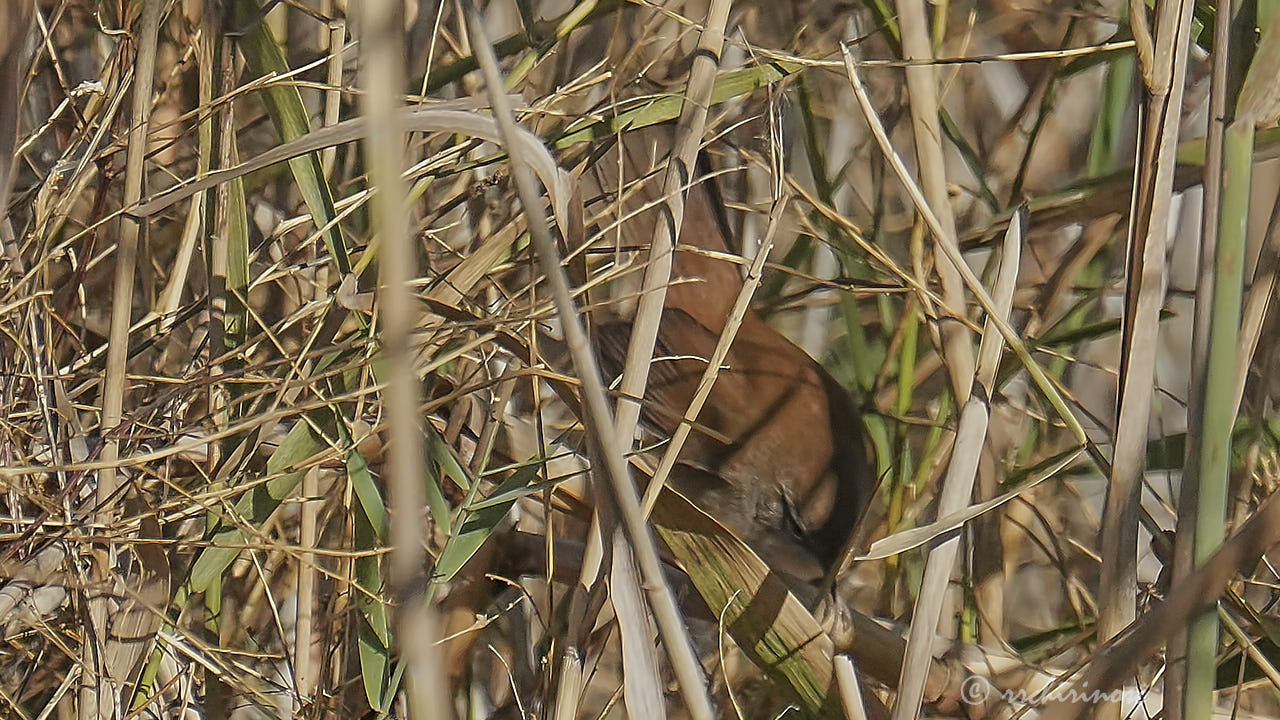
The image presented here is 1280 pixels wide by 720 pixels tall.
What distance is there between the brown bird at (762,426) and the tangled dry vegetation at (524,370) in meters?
0.12

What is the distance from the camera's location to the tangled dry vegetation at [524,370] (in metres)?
0.50

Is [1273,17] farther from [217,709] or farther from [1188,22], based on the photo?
[217,709]

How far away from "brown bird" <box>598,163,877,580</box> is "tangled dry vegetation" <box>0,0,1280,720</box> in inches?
4.7

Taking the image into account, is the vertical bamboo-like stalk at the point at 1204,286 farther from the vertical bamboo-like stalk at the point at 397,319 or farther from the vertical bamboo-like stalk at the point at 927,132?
the vertical bamboo-like stalk at the point at 397,319

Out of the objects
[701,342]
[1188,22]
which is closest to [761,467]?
[701,342]

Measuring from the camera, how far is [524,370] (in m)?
0.65

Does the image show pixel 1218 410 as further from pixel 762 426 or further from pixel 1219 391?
pixel 762 426

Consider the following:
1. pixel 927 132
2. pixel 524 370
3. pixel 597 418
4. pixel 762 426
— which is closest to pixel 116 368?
pixel 524 370

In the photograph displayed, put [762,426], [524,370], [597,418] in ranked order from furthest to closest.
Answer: [762,426] → [524,370] → [597,418]

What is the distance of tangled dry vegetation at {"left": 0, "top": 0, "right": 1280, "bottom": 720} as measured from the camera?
19.7 inches

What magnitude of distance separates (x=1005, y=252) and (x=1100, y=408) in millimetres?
1018

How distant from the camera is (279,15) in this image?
100 cm

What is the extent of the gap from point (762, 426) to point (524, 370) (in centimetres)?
89

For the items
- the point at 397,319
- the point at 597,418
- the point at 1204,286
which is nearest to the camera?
the point at 397,319
